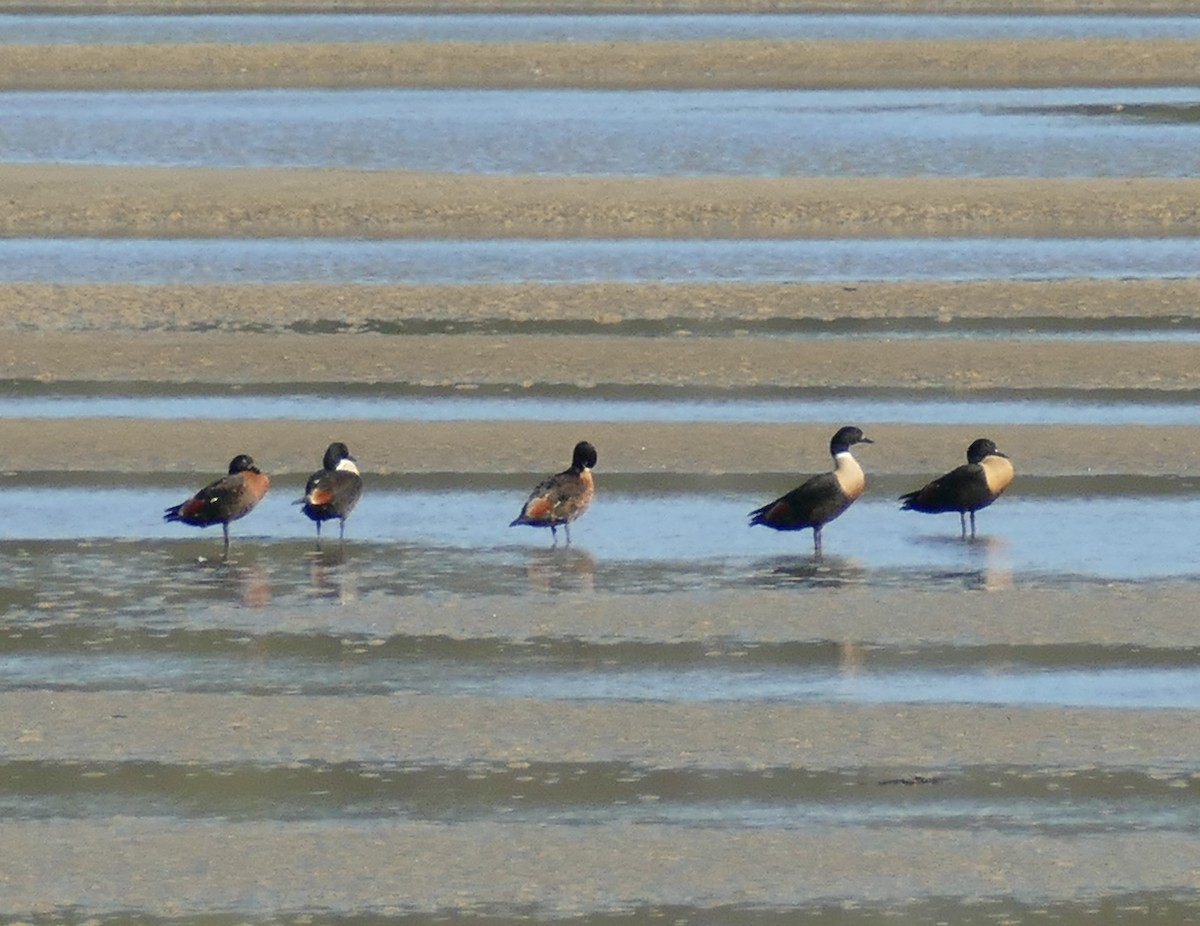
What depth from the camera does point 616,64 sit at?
4034 cm

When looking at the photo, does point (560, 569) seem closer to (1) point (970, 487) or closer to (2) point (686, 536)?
(2) point (686, 536)

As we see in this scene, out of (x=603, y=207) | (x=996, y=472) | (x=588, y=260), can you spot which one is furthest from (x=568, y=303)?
(x=996, y=472)

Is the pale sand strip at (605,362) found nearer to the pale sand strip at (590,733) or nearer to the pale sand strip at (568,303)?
the pale sand strip at (568,303)

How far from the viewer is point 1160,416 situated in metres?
17.4

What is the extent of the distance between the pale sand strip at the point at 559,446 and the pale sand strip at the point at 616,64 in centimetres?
2132

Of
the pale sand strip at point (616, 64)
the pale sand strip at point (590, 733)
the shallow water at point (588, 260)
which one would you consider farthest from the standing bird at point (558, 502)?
the pale sand strip at point (616, 64)

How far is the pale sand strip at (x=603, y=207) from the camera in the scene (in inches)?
1023

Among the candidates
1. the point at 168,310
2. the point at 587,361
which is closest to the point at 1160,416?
the point at 587,361

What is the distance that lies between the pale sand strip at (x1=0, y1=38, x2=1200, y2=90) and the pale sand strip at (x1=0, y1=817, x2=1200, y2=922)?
95.7 feet

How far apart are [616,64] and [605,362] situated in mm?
21400

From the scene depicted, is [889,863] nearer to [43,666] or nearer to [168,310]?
[43,666]

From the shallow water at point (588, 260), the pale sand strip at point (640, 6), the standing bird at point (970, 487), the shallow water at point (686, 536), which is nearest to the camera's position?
the shallow water at point (686, 536)

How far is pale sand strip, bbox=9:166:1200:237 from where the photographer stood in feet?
85.3

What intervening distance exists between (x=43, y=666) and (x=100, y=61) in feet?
102
